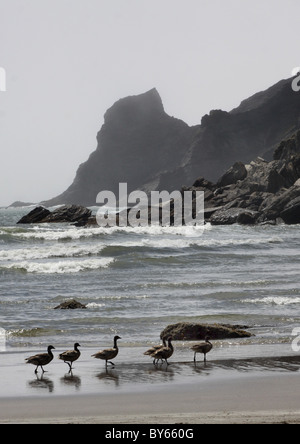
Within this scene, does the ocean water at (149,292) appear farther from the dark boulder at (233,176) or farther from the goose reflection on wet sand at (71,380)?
the dark boulder at (233,176)

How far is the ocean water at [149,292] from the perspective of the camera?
54.1 ft

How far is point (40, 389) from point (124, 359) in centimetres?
293

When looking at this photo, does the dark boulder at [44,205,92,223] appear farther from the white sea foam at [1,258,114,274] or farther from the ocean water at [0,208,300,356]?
the white sea foam at [1,258,114,274]

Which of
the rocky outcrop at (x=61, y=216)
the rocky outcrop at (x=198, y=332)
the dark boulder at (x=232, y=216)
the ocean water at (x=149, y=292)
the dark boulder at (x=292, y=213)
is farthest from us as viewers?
the rocky outcrop at (x=61, y=216)

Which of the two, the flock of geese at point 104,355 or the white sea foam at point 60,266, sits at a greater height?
the white sea foam at point 60,266

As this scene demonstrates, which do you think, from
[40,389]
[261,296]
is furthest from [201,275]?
[40,389]

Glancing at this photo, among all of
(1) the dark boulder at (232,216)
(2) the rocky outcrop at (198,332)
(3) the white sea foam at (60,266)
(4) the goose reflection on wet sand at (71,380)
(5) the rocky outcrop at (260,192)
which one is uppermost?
(5) the rocky outcrop at (260,192)

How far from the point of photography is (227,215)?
244ft

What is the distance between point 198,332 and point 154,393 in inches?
211

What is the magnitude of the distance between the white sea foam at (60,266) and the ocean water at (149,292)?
0.04 metres

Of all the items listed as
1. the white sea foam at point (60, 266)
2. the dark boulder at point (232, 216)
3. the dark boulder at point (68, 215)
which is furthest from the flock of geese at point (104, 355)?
the dark boulder at point (68, 215)

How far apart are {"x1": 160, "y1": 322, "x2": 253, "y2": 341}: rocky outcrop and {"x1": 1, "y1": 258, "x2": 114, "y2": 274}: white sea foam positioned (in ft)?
51.7

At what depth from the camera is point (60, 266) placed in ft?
104
